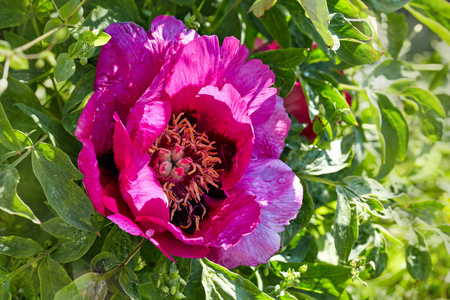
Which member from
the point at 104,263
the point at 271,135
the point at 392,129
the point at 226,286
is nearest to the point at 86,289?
the point at 104,263

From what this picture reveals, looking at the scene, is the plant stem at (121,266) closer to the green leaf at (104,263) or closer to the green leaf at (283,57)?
the green leaf at (104,263)

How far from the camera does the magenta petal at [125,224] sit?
38 centimetres

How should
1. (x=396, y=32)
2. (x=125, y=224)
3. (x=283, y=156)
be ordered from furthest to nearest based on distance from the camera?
(x=396, y=32)
(x=283, y=156)
(x=125, y=224)

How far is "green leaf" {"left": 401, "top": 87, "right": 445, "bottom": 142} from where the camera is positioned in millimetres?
663

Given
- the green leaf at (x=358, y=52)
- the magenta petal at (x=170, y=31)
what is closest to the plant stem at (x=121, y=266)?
the magenta petal at (x=170, y=31)

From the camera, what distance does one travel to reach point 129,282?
0.44 meters

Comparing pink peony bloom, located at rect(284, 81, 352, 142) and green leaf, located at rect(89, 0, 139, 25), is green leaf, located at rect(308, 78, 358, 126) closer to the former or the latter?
pink peony bloom, located at rect(284, 81, 352, 142)

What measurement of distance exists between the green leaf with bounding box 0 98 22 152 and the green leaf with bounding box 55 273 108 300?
0.13m

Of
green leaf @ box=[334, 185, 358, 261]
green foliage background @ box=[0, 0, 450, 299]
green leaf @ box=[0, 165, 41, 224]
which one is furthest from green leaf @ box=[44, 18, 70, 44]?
green leaf @ box=[334, 185, 358, 261]

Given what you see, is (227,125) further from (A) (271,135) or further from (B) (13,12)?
(B) (13,12)

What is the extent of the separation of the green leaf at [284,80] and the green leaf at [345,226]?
0.46 ft

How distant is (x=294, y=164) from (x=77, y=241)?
0.87ft

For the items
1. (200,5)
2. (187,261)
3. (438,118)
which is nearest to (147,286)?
(187,261)

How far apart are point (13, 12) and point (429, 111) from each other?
21.4 inches
